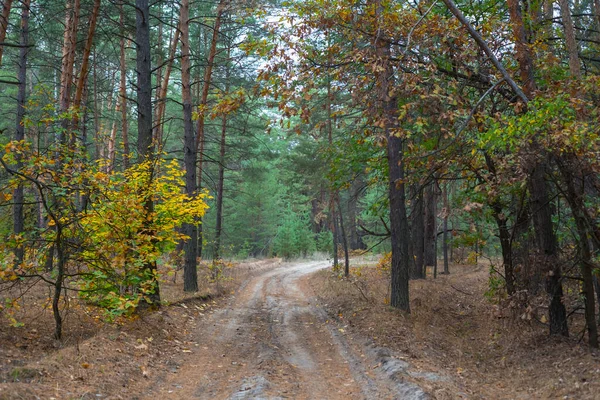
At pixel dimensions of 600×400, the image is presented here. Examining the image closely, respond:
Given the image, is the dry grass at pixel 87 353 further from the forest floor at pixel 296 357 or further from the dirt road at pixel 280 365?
the dirt road at pixel 280 365

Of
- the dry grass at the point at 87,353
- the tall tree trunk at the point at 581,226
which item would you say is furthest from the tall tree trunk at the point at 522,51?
the dry grass at the point at 87,353

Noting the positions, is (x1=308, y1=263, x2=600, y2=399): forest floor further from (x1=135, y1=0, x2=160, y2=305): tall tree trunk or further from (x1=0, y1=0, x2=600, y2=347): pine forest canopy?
→ (x1=135, y1=0, x2=160, y2=305): tall tree trunk

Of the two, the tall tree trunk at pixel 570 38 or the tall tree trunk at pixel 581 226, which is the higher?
the tall tree trunk at pixel 570 38

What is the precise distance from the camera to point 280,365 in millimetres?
7527

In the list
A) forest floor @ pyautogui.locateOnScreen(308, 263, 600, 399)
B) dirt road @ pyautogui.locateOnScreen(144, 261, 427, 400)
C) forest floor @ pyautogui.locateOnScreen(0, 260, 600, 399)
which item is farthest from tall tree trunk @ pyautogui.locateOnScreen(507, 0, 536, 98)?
dirt road @ pyautogui.locateOnScreen(144, 261, 427, 400)

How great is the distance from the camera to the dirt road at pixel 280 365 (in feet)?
20.4

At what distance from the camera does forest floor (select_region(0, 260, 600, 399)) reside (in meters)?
6.05

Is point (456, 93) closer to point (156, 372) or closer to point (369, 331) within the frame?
point (369, 331)

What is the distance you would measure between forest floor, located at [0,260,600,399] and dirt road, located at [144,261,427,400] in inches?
0.9

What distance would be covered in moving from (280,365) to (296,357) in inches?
29.6

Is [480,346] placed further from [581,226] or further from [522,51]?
[522,51]

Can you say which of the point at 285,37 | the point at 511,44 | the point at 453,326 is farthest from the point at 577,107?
the point at 453,326

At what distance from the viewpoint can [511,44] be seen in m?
9.34

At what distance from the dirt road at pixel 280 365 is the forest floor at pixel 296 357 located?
0.02m
